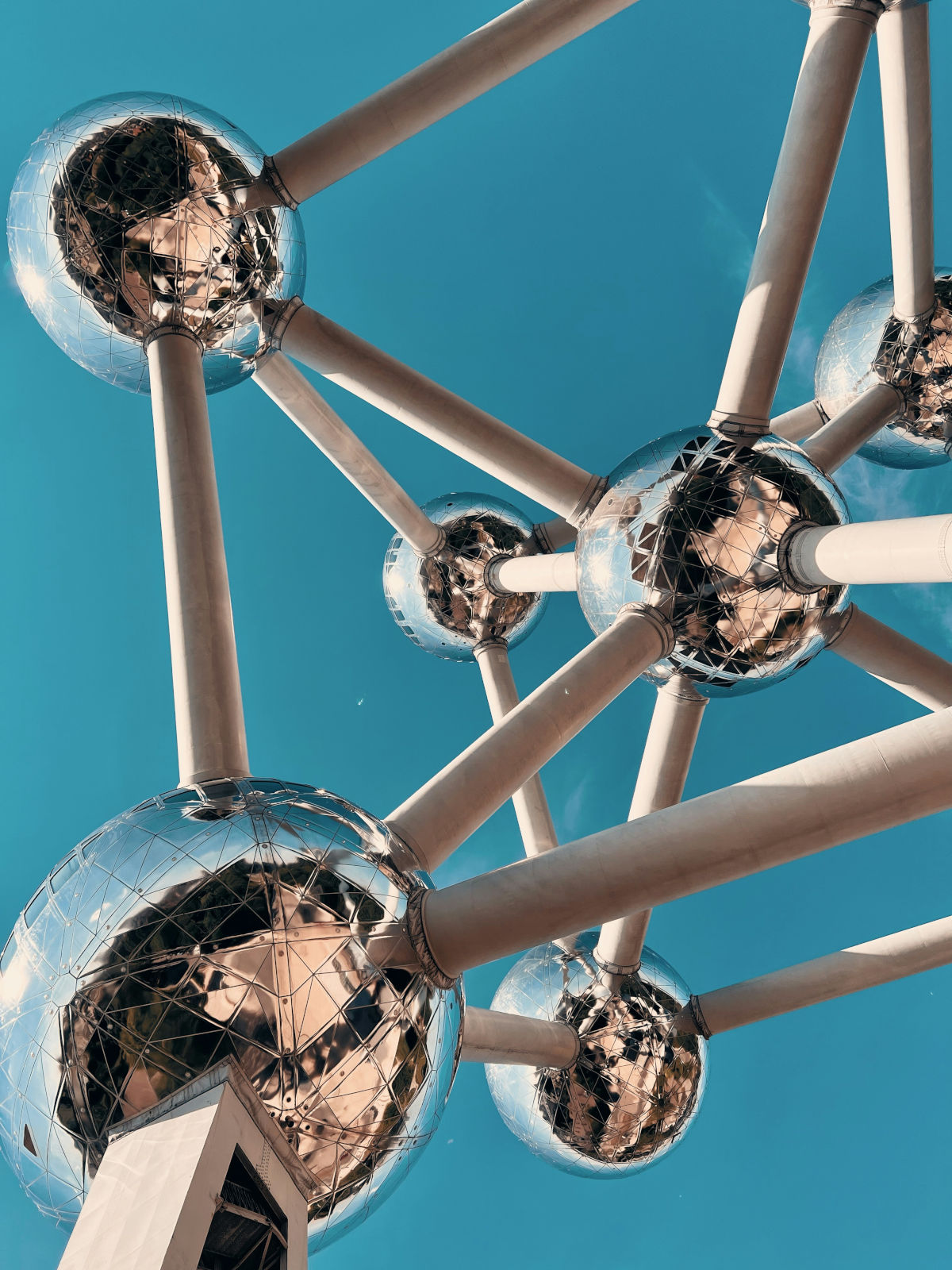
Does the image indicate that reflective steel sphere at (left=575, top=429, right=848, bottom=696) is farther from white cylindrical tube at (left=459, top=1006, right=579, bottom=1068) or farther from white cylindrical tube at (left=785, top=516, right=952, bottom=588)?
white cylindrical tube at (left=459, top=1006, right=579, bottom=1068)

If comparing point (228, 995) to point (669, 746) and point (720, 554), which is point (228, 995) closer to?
point (720, 554)

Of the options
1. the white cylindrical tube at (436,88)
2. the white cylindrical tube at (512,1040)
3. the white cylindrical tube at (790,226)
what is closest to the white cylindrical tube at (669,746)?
the white cylindrical tube at (512,1040)

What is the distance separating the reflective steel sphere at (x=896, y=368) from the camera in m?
9.22

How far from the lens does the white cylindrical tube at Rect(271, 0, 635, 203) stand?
6375mm

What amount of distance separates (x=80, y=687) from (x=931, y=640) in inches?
463

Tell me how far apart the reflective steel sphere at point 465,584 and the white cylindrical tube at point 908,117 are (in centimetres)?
431

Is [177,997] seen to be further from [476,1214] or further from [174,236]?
[476,1214]

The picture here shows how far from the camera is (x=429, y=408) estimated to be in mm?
6957

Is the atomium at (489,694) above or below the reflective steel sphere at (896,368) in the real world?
below

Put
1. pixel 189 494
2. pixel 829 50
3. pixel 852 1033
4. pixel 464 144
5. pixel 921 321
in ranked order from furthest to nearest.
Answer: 1. pixel 464 144
2. pixel 852 1033
3. pixel 921 321
4. pixel 829 50
5. pixel 189 494

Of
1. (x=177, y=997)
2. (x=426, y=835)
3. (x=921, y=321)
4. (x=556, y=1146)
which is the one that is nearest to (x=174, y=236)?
(x=426, y=835)

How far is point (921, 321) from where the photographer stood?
30.1 ft

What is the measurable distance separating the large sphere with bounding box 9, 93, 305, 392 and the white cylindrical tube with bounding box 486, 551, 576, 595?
8.25ft

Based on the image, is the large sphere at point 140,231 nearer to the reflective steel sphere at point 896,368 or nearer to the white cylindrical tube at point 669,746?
the white cylindrical tube at point 669,746
